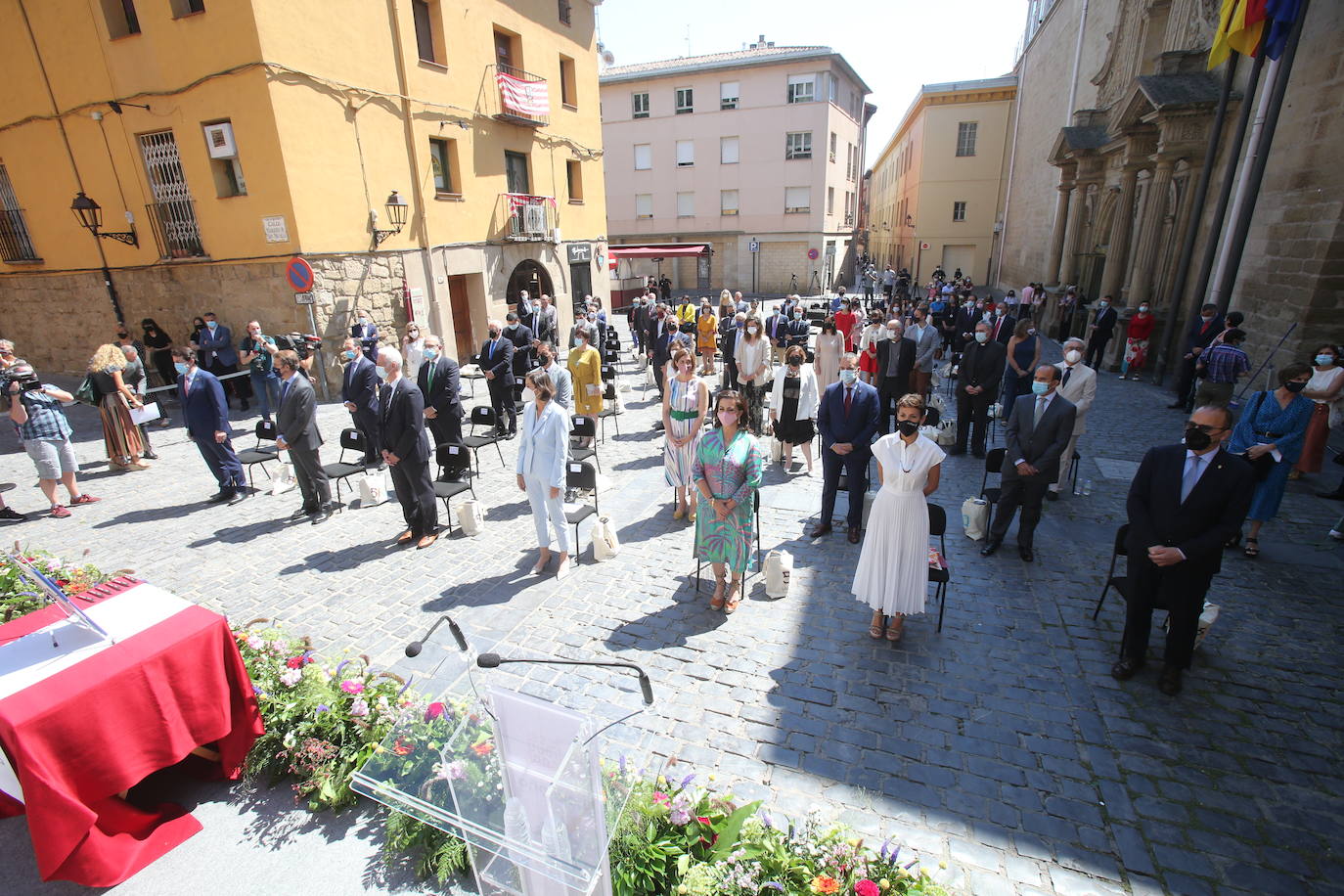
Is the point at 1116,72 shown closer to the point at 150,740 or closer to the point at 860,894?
the point at 860,894

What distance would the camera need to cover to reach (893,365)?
10.0 meters

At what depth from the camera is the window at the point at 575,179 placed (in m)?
21.5

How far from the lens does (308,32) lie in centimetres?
1277

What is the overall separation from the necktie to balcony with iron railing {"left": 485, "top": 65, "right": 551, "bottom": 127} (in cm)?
1826

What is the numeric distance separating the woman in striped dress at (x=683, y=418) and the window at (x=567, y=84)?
56.3 ft

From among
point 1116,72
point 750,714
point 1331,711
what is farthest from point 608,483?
point 1116,72

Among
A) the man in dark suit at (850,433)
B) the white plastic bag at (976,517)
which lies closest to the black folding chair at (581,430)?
the man in dark suit at (850,433)

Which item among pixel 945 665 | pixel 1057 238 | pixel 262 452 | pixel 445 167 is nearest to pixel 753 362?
pixel 945 665

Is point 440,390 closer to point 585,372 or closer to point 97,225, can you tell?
point 585,372

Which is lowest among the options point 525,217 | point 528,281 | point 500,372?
point 500,372

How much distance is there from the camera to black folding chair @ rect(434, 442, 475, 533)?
7.45 meters

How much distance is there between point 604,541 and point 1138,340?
550 inches

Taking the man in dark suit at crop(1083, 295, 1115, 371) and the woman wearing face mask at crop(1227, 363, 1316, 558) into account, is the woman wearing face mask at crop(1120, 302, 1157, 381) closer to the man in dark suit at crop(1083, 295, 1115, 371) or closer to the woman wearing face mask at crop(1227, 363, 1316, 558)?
the man in dark suit at crop(1083, 295, 1115, 371)

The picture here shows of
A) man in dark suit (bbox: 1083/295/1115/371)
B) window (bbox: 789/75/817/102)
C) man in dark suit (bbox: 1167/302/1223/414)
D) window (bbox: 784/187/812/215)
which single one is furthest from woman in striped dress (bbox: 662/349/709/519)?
window (bbox: 789/75/817/102)
